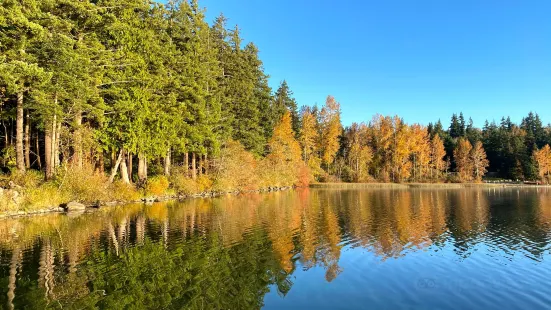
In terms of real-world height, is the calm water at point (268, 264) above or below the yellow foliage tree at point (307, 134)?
below

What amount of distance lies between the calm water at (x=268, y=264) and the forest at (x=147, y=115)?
8469 millimetres

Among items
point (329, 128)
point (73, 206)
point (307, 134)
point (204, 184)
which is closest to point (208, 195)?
point (204, 184)

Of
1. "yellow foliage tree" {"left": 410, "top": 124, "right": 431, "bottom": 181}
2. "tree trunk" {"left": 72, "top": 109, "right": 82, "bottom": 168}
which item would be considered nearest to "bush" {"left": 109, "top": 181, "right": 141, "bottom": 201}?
"tree trunk" {"left": 72, "top": 109, "right": 82, "bottom": 168}

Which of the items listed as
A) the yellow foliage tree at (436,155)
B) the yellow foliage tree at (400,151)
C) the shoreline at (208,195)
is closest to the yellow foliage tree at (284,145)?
the shoreline at (208,195)

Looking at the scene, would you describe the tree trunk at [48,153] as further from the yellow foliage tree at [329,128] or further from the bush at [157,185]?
the yellow foliage tree at [329,128]

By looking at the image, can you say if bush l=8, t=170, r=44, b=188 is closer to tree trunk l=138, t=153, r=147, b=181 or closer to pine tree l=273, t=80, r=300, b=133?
tree trunk l=138, t=153, r=147, b=181

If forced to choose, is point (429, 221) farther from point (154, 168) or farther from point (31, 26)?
point (154, 168)

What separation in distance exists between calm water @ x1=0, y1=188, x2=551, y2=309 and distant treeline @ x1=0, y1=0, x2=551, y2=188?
359 inches

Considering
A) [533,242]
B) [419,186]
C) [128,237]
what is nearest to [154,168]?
[128,237]

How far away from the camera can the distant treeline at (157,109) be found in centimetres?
2430

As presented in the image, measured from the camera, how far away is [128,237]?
56.9ft

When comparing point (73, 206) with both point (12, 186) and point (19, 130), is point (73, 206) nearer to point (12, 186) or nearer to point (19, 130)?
point (12, 186)

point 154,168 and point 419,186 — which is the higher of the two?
point 154,168

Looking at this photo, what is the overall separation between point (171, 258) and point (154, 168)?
108 ft
